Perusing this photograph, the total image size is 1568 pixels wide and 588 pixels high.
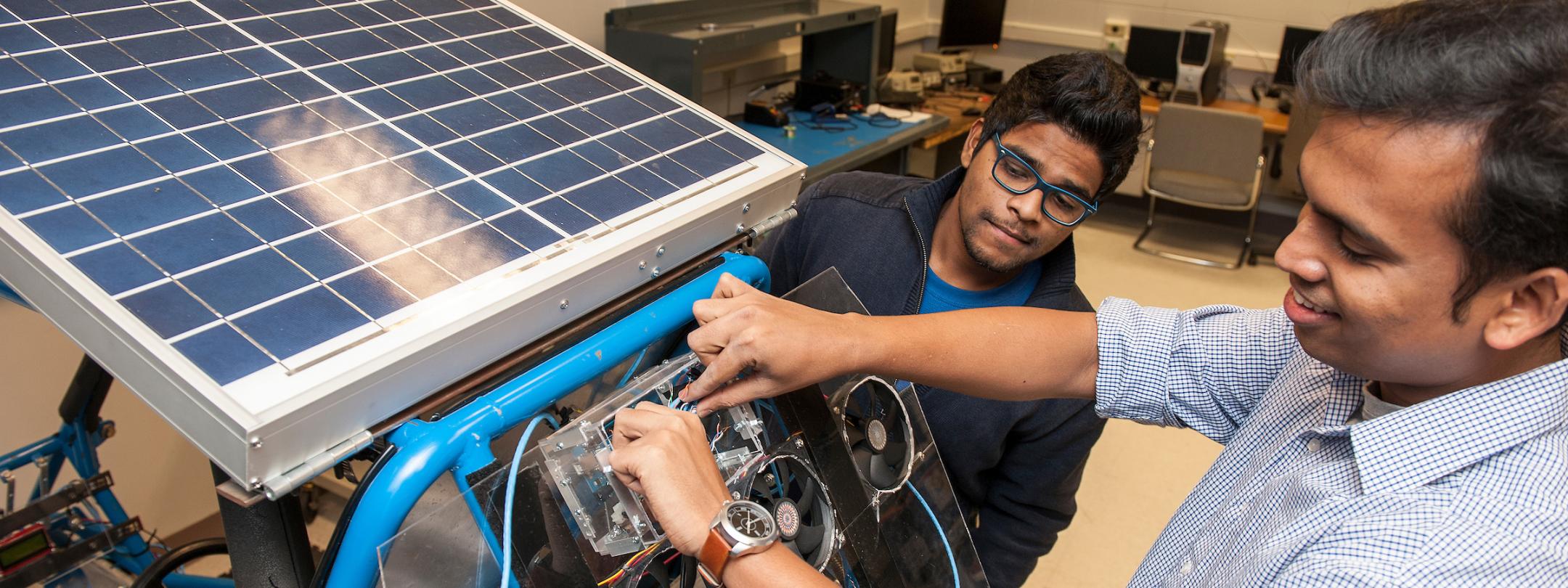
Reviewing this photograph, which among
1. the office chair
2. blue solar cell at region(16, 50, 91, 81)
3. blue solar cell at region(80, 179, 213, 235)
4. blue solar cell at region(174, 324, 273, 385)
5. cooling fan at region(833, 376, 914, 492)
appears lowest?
the office chair

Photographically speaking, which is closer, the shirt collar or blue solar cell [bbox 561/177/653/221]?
the shirt collar

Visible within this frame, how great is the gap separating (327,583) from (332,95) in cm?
52

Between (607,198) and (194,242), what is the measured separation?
15.8 inches

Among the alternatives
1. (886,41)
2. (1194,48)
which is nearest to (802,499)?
(886,41)

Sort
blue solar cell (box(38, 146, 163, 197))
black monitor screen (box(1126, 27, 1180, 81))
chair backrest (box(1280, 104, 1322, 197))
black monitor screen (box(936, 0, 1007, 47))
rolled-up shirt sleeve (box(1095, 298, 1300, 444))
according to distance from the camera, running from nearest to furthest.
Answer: blue solar cell (box(38, 146, 163, 197)) → rolled-up shirt sleeve (box(1095, 298, 1300, 444)) → chair backrest (box(1280, 104, 1322, 197)) → black monitor screen (box(1126, 27, 1180, 81)) → black monitor screen (box(936, 0, 1007, 47))

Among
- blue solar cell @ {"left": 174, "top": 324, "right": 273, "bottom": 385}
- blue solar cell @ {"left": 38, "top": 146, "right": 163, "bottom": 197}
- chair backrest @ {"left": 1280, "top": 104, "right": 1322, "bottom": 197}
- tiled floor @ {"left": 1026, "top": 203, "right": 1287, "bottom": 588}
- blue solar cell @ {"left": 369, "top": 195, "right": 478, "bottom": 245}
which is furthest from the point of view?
chair backrest @ {"left": 1280, "top": 104, "right": 1322, "bottom": 197}

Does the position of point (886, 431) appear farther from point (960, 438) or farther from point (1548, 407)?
point (1548, 407)

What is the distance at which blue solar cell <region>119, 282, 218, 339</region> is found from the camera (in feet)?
2.36

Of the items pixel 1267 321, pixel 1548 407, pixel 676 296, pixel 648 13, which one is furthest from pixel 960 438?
pixel 648 13

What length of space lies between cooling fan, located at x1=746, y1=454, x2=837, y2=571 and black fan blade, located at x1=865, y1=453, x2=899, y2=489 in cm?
9

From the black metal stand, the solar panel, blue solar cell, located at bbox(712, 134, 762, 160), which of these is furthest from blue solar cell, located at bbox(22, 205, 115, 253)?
blue solar cell, located at bbox(712, 134, 762, 160)

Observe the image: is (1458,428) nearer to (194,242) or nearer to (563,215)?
(563,215)

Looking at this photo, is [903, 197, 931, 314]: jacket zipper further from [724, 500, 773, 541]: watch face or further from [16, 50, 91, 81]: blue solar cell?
[16, 50, 91, 81]: blue solar cell

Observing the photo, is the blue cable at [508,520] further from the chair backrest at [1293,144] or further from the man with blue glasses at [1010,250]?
the chair backrest at [1293,144]
